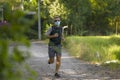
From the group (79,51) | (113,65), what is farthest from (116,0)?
(113,65)

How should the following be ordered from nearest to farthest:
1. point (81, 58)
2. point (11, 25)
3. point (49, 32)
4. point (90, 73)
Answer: point (11, 25), point (49, 32), point (90, 73), point (81, 58)

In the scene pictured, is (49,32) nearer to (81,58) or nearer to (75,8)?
(81,58)

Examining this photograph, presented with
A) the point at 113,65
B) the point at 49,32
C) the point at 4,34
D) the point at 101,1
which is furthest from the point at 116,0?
the point at 4,34

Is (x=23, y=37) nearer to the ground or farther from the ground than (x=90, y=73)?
farther from the ground

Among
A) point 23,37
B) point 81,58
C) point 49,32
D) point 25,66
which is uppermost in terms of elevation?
point 23,37

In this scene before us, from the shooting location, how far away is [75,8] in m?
38.6

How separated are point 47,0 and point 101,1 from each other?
223 inches

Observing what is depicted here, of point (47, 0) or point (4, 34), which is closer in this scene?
point (4, 34)

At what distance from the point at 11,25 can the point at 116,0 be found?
36.8m

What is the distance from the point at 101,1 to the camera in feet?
133

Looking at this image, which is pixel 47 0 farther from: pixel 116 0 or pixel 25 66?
pixel 25 66

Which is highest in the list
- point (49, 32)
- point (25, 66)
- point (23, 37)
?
point (23, 37)

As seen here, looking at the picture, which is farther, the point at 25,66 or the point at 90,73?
the point at 90,73

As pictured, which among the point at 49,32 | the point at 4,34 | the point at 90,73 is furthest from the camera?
the point at 90,73
